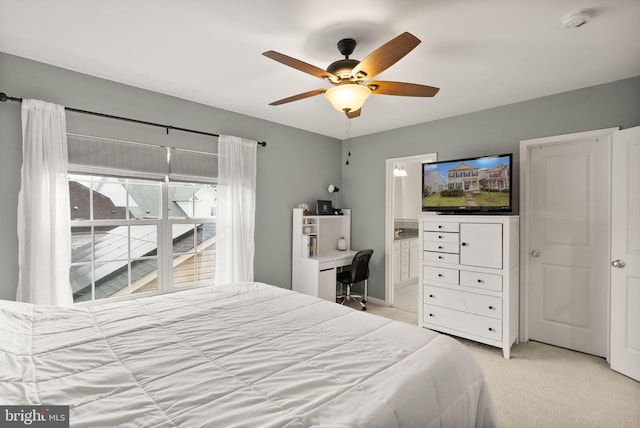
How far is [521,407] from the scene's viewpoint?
2215 millimetres

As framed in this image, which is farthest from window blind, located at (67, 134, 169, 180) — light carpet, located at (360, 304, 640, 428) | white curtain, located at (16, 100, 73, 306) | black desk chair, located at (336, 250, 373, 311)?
light carpet, located at (360, 304, 640, 428)

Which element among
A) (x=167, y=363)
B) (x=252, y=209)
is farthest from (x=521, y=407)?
(x=252, y=209)

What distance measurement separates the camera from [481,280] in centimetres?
314

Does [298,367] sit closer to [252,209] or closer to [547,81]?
[252,209]

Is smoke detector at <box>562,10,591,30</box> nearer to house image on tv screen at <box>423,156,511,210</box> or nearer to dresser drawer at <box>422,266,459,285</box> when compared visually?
house image on tv screen at <box>423,156,511,210</box>

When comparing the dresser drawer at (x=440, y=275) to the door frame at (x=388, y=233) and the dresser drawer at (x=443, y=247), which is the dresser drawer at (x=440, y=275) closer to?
the dresser drawer at (x=443, y=247)

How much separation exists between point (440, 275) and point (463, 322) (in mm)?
522

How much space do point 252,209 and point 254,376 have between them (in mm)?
2680

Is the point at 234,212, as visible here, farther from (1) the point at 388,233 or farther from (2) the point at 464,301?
(2) the point at 464,301

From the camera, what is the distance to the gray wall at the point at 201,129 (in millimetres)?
2412

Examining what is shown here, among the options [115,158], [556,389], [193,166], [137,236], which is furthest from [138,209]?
[556,389]

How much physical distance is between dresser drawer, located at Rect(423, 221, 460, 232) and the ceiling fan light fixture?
183 cm

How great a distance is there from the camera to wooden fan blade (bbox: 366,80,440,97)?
2161 mm

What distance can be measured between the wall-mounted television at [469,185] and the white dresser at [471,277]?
A: 21cm
